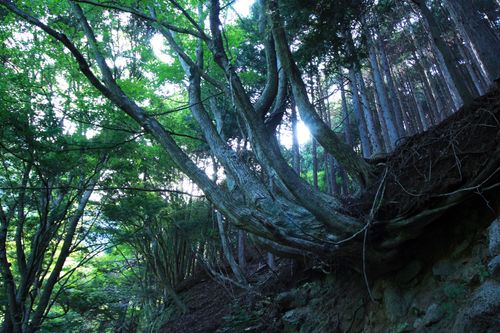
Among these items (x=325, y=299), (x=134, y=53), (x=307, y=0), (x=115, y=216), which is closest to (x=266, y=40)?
(x=307, y=0)

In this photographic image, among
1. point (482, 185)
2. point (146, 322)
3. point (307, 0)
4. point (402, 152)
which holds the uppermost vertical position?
point (307, 0)

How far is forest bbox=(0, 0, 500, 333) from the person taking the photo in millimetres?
3061

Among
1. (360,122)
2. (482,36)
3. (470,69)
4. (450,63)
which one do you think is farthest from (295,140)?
(470,69)

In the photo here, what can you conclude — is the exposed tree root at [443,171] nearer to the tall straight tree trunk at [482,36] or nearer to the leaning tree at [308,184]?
the leaning tree at [308,184]

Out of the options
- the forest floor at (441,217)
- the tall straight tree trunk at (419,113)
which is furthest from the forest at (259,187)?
the tall straight tree trunk at (419,113)

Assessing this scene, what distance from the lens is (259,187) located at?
13.3 feet

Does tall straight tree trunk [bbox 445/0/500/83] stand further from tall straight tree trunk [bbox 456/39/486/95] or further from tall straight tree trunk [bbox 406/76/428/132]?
tall straight tree trunk [bbox 456/39/486/95]

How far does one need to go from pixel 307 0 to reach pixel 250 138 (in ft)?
8.44

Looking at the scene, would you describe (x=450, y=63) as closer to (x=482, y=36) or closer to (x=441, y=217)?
(x=482, y=36)

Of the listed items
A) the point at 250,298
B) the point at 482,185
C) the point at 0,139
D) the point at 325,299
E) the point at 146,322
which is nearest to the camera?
the point at 482,185

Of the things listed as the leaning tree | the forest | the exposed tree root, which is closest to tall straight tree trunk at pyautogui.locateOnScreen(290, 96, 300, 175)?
the forest

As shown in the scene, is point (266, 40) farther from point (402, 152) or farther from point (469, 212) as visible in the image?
point (469, 212)

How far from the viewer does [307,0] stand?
496 centimetres

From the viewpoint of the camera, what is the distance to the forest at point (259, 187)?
3.06 meters
